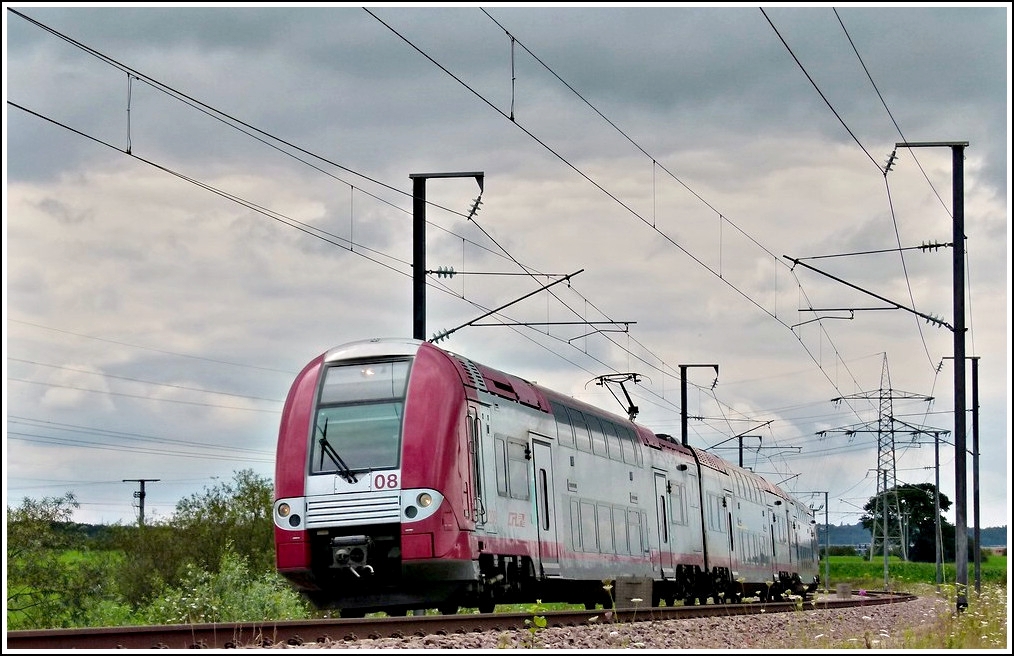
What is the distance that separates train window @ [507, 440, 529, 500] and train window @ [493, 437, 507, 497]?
0.15m

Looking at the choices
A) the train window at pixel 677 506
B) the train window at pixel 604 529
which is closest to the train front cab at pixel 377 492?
the train window at pixel 604 529

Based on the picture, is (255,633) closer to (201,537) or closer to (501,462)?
(501,462)

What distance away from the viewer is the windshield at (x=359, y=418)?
19656 millimetres

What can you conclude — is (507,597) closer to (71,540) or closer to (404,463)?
(404,463)

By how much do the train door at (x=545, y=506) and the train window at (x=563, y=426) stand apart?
0.69 m

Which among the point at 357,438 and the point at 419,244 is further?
the point at 419,244

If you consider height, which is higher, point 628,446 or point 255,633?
point 628,446

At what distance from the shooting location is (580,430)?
2523 cm

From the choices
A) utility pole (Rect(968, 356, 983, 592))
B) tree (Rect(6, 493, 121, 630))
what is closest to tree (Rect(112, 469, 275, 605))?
tree (Rect(6, 493, 121, 630))

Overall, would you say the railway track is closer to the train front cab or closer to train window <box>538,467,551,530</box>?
the train front cab

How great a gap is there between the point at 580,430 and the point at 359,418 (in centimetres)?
620

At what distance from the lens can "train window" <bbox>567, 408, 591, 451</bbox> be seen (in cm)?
2494

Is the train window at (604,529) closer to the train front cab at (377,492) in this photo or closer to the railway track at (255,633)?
the train front cab at (377,492)

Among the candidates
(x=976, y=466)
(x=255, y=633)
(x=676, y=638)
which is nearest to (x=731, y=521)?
(x=976, y=466)
